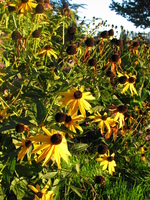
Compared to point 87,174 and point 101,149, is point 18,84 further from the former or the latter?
point 87,174

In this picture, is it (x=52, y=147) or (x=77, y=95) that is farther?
(x=77, y=95)

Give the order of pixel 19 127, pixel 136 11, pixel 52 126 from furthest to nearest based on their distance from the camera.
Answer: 1. pixel 136 11
2. pixel 19 127
3. pixel 52 126

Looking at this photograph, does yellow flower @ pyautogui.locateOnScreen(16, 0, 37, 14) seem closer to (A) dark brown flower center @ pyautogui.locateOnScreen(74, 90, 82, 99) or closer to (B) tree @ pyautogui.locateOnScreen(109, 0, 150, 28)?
(A) dark brown flower center @ pyautogui.locateOnScreen(74, 90, 82, 99)

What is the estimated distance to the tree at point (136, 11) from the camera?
1780 centimetres

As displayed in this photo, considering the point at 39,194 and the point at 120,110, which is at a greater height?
the point at 120,110

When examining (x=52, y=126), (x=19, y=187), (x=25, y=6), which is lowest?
(x=19, y=187)

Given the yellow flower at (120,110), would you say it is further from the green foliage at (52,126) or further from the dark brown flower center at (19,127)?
the dark brown flower center at (19,127)

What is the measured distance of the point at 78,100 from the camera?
1.51m

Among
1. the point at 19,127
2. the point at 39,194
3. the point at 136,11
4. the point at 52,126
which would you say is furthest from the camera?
the point at 136,11

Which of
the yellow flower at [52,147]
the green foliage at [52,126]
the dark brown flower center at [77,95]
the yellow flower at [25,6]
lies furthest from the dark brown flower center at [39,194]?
the yellow flower at [25,6]

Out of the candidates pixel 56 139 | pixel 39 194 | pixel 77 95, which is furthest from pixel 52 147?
pixel 39 194

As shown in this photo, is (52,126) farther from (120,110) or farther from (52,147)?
(120,110)

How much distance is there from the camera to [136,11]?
18.1 meters

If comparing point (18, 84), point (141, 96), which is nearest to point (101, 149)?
point (18, 84)
